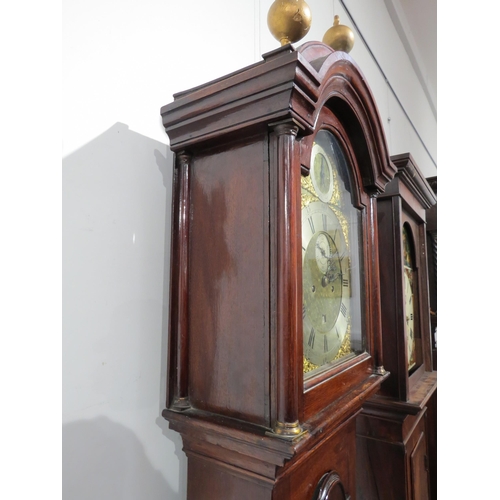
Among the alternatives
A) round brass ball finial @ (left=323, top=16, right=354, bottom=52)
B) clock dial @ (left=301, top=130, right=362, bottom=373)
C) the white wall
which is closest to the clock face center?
clock dial @ (left=301, top=130, right=362, bottom=373)

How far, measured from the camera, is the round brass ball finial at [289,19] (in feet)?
1.97

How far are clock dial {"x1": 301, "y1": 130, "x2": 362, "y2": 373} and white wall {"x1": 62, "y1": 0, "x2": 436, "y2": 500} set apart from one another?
10.3 inches

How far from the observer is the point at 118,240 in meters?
0.64

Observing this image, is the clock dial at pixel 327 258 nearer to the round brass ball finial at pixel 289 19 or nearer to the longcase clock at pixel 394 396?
the round brass ball finial at pixel 289 19

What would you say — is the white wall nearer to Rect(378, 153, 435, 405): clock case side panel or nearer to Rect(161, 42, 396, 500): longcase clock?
Rect(161, 42, 396, 500): longcase clock

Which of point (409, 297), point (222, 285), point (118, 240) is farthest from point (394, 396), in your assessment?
point (118, 240)

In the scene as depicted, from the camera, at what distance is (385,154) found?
→ 2.80 feet

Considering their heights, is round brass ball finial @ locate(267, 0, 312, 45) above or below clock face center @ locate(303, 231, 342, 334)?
above

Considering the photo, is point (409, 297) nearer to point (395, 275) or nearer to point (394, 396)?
point (395, 275)

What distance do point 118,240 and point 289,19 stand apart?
0.44m

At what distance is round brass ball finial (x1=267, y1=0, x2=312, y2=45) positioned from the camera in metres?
0.60

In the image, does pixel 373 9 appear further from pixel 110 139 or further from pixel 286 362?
pixel 286 362

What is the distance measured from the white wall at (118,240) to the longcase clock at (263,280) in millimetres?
61
